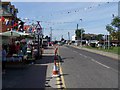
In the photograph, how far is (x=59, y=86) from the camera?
13641 millimetres

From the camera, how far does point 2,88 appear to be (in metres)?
13.1

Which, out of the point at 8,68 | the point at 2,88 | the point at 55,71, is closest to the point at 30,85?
the point at 2,88

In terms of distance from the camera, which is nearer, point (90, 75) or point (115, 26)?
point (90, 75)

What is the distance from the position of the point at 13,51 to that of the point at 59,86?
16.0 m

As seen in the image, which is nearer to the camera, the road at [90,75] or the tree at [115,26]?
the road at [90,75]

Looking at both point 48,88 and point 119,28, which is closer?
point 48,88

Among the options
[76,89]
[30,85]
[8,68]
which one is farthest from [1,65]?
[76,89]

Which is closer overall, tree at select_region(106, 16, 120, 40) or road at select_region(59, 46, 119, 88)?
road at select_region(59, 46, 119, 88)

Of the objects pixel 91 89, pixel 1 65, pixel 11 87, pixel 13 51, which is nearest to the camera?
pixel 91 89

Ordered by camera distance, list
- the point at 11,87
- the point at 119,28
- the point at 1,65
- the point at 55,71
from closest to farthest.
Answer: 1. the point at 11,87
2. the point at 55,71
3. the point at 1,65
4. the point at 119,28

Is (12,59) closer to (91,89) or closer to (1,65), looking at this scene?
(1,65)

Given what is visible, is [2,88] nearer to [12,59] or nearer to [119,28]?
[12,59]

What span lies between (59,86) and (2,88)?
89.8 inches

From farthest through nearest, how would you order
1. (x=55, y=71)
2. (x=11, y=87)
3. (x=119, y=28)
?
(x=119, y=28), (x=55, y=71), (x=11, y=87)
